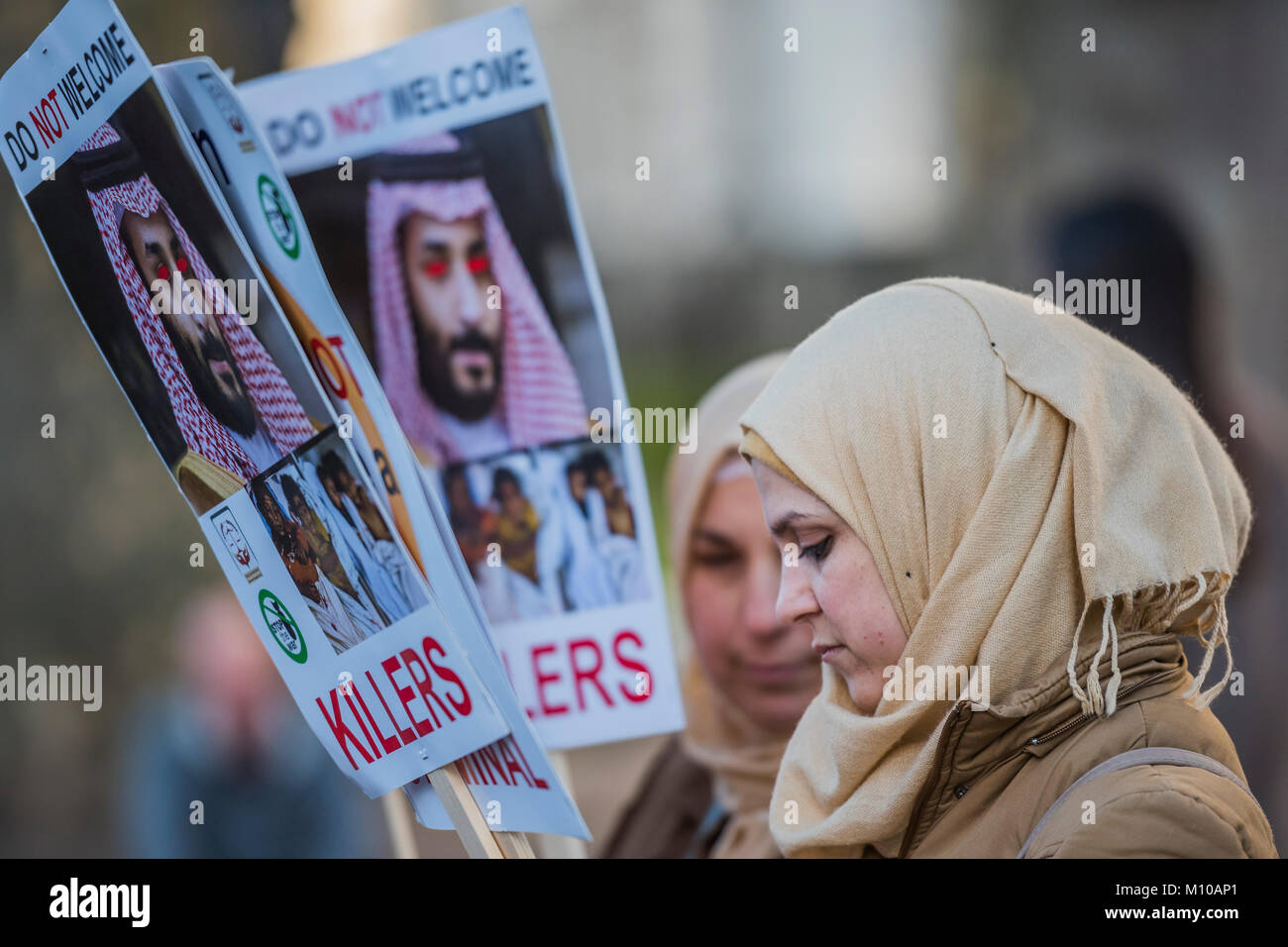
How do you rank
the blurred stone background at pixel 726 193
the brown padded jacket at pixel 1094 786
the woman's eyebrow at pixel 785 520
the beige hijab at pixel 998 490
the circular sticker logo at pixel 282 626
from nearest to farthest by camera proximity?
the brown padded jacket at pixel 1094 786 < the beige hijab at pixel 998 490 < the woman's eyebrow at pixel 785 520 < the circular sticker logo at pixel 282 626 < the blurred stone background at pixel 726 193

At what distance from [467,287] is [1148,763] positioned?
1.26 metres

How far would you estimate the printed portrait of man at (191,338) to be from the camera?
49.8 inches

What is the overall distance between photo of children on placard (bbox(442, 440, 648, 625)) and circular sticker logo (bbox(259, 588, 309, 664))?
1.77 feet

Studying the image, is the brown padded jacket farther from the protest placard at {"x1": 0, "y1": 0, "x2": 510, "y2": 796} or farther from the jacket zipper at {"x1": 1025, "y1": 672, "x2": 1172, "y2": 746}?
the protest placard at {"x1": 0, "y1": 0, "x2": 510, "y2": 796}

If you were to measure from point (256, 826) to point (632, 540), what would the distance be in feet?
6.42

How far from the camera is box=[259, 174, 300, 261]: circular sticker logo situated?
1210mm

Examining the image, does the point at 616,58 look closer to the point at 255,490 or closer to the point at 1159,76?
the point at 1159,76

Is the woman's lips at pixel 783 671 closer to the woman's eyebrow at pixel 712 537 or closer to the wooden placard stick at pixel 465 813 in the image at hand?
the woman's eyebrow at pixel 712 537

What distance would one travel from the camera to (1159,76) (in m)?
3.01
